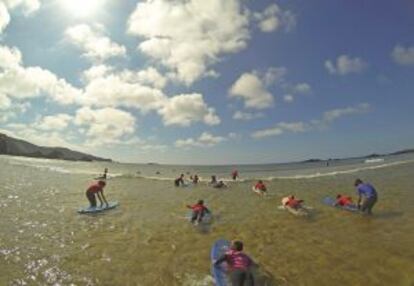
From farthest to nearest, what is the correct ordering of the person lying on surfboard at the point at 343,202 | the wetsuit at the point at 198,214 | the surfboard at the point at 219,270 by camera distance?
the person lying on surfboard at the point at 343,202
the wetsuit at the point at 198,214
the surfboard at the point at 219,270

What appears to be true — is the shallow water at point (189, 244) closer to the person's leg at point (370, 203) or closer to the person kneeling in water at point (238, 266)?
the person's leg at point (370, 203)

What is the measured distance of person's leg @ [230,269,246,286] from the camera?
37.4 ft

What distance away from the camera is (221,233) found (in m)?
18.8

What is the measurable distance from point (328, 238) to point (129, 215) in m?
12.1

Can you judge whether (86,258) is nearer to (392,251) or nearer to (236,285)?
(236,285)

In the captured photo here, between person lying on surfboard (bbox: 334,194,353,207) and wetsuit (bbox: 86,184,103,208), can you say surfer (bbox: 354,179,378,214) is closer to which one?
person lying on surfboard (bbox: 334,194,353,207)

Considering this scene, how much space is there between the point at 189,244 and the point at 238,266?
5.29 metres

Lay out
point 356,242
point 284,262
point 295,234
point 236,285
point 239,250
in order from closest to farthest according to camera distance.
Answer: point 236,285 → point 239,250 → point 284,262 → point 356,242 → point 295,234

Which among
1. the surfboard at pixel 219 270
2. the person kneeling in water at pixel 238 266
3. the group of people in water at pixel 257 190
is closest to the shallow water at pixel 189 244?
the surfboard at pixel 219 270

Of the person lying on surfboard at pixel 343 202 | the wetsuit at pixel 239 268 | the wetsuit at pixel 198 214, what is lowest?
the wetsuit at pixel 239 268

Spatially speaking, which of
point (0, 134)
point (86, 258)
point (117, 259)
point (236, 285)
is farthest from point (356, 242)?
point (0, 134)

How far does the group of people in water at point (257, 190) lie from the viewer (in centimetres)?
1160

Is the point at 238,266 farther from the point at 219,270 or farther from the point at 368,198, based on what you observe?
the point at 368,198

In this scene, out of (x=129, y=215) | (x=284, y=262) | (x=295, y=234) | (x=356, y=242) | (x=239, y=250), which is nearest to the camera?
(x=239, y=250)
